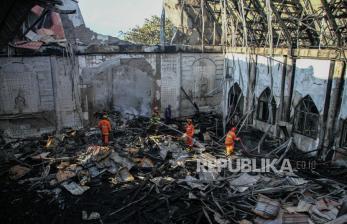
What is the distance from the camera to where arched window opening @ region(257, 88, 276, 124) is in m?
14.9

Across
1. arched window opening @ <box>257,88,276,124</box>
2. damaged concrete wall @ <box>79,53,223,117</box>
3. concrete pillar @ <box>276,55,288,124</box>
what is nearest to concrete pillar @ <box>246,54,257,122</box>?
arched window opening @ <box>257,88,276,124</box>

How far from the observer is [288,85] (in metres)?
13.6

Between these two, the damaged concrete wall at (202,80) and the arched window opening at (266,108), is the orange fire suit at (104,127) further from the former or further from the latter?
the arched window opening at (266,108)

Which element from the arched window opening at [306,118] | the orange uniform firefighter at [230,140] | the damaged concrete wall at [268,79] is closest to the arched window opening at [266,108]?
the damaged concrete wall at [268,79]

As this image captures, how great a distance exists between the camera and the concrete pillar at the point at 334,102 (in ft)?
36.7

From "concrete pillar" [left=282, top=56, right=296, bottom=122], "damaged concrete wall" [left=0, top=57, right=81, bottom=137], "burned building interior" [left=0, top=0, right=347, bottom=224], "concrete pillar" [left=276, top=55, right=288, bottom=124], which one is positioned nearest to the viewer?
"burned building interior" [left=0, top=0, right=347, bottom=224]

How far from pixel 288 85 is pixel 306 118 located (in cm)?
174

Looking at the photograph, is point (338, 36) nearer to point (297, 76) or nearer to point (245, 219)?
point (297, 76)

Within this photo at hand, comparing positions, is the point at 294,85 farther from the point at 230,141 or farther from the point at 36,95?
the point at 36,95

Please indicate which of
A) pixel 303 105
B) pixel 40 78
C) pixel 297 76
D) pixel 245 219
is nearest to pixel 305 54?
pixel 297 76

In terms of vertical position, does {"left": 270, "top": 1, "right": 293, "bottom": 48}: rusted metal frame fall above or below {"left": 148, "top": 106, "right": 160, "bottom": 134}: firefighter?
above

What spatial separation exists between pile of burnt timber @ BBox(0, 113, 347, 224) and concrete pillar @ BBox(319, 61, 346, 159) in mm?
1178

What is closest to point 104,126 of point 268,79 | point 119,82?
point 119,82

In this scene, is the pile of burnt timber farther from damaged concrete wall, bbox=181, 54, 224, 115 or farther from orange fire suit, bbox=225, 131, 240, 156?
damaged concrete wall, bbox=181, 54, 224, 115
